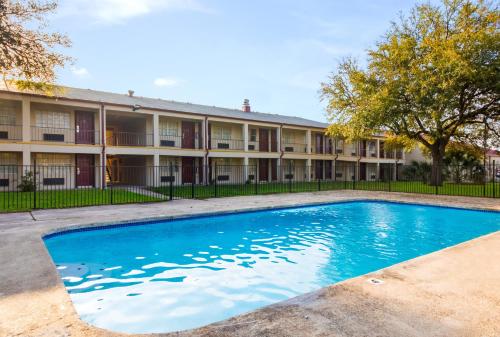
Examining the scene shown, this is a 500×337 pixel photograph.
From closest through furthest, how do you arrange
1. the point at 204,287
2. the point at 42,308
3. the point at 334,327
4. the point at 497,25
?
the point at 334,327, the point at 42,308, the point at 204,287, the point at 497,25

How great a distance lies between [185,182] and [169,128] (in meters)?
4.60

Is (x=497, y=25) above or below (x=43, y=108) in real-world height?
above

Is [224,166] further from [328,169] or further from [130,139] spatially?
[328,169]

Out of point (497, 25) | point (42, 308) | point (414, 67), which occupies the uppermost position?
point (497, 25)

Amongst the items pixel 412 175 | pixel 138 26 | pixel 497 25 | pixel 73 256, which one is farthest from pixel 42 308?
pixel 412 175

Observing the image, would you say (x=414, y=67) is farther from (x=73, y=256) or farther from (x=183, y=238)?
(x=73, y=256)

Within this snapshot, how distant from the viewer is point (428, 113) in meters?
18.3

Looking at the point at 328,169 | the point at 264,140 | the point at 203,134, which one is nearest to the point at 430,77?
the point at 264,140

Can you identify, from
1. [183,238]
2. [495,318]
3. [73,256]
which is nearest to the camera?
[495,318]

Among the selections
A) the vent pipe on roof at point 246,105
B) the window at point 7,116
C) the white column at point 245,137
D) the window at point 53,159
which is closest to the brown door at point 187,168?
the white column at point 245,137

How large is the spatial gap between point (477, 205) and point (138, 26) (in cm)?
1759

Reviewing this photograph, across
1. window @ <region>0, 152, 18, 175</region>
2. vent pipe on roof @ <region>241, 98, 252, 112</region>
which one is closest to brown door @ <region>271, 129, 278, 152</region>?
vent pipe on roof @ <region>241, 98, 252, 112</region>

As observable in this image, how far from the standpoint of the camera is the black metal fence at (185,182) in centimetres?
1484

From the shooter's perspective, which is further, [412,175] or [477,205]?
[412,175]
